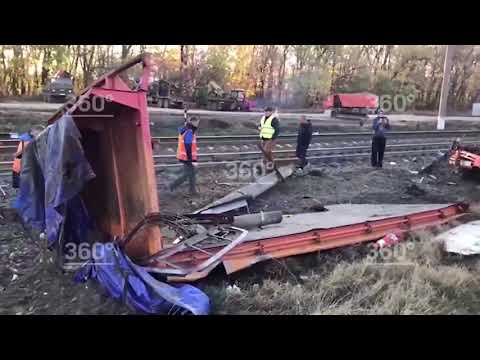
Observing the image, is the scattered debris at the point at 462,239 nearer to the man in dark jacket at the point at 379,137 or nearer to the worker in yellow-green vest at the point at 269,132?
the worker in yellow-green vest at the point at 269,132

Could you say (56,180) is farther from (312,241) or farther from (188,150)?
(188,150)

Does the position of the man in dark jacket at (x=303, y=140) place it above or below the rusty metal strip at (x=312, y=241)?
above

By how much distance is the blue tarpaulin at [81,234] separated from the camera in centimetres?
362

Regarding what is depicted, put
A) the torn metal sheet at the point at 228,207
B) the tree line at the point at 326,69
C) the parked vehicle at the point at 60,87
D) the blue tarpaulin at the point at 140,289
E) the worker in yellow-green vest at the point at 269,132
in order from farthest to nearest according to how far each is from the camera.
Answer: the tree line at the point at 326,69
the parked vehicle at the point at 60,87
the worker in yellow-green vest at the point at 269,132
the torn metal sheet at the point at 228,207
the blue tarpaulin at the point at 140,289

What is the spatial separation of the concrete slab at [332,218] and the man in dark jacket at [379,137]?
4.17m

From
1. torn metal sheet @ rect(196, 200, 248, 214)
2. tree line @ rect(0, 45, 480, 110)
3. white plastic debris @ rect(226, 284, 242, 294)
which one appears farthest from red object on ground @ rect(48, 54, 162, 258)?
tree line @ rect(0, 45, 480, 110)

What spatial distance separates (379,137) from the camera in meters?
10.9

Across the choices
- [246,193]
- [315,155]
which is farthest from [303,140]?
[246,193]

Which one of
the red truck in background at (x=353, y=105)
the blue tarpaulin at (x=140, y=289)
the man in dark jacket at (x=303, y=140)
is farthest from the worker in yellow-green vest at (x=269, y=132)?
the red truck in background at (x=353, y=105)

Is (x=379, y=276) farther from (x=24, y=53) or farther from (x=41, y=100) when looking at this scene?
(x=24, y=53)

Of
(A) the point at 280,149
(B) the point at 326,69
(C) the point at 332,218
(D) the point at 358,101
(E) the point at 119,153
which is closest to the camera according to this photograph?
(E) the point at 119,153

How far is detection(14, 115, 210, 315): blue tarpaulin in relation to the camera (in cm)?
362

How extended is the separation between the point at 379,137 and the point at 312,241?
22.2ft

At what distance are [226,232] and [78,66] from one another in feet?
88.6
